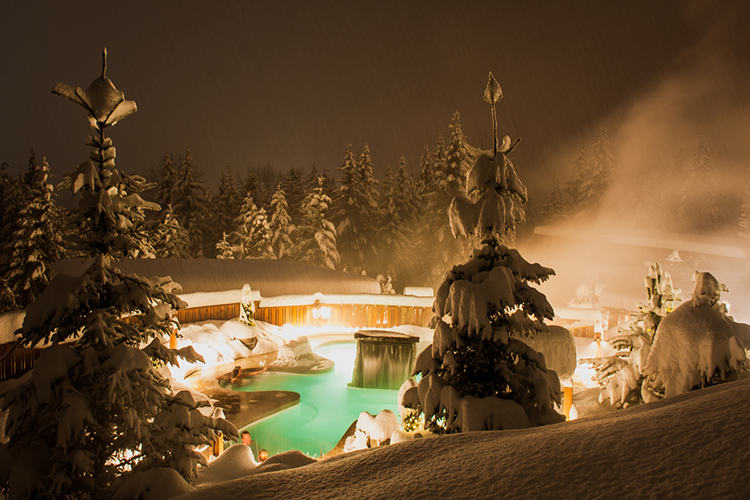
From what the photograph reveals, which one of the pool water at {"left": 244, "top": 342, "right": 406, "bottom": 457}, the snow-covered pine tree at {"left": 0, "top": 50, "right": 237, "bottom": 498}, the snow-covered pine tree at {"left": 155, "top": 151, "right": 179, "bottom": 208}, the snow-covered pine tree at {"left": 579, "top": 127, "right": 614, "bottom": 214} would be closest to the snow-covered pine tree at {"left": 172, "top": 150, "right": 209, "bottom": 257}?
the snow-covered pine tree at {"left": 155, "top": 151, "right": 179, "bottom": 208}

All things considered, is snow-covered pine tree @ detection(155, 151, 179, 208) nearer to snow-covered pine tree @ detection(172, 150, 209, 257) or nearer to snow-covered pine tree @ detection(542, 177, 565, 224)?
snow-covered pine tree @ detection(172, 150, 209, 257)

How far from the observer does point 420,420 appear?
420 inches

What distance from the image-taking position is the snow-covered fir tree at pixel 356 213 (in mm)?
37469

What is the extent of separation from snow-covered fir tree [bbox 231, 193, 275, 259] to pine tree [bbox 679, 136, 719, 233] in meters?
43.8

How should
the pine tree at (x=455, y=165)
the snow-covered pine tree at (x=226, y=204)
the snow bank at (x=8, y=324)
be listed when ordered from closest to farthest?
the snow bank at (x=8, y=324) < the pine tree at (x=455, y=165) < the snow-covered pine tree at (x=226, y=204)

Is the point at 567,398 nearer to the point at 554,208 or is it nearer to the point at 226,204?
the point at 226,204

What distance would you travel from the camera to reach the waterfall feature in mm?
17328

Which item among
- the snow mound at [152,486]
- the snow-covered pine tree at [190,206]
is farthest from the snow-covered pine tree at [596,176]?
the snow mound at [152,486]

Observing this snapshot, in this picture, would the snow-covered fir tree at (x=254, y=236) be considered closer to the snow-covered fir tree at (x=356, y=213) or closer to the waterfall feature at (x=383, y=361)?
Answer: the snow-covered fir tree at (x=356, y=213)

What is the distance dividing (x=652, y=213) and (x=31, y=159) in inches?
2343

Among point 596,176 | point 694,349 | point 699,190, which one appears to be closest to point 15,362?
point 694,349

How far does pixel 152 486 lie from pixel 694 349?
27.5 ft

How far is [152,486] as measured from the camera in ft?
16.0

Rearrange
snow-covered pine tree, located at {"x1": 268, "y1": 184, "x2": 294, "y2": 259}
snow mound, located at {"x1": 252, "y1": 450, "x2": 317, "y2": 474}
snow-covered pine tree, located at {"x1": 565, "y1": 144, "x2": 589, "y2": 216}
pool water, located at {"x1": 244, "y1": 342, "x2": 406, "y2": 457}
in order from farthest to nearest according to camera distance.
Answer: snow-covered pine tree, located at {"x1": 565, "y1": 144, "x2": 589, "y2": 216}, snow-covered pine tree, located at {"x1": 268, "y1": 184, "x2": 294, "y2": 259}, pool water, located at {"x1": 244, "y1": 342, "x2": 406, "y2": 457}, snow mound, located at {"x1": 252, "y1": 450, "x2": 317, "y2": 474}
